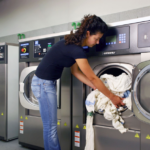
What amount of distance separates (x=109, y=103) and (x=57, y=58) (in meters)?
0.58

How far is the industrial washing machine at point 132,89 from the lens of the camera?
1299 mm

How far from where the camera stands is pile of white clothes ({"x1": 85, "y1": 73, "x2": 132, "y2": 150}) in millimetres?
1451

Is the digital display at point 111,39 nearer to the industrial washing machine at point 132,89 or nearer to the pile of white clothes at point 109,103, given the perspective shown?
the industrial washing machine at point 132,89

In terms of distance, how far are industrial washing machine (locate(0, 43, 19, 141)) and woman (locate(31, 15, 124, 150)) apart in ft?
3.13

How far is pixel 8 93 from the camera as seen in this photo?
7.70 feet

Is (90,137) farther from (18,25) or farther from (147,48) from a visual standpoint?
(18,25)

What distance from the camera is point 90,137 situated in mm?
1613

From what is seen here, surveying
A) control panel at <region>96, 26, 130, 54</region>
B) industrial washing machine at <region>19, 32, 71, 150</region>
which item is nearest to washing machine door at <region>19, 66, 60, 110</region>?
industrial washing machine at <region>19, 32, 71, 150</region>

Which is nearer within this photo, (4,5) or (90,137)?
(90,137)

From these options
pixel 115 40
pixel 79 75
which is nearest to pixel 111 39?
pixel 115 40

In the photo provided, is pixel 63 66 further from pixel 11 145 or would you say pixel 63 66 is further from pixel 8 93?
pixel 11 145

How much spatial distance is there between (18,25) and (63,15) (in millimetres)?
991

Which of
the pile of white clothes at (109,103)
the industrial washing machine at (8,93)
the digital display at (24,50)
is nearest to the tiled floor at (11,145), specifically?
the industrial washing machine at (8,93)

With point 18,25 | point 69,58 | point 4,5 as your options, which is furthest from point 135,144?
point 4,5
